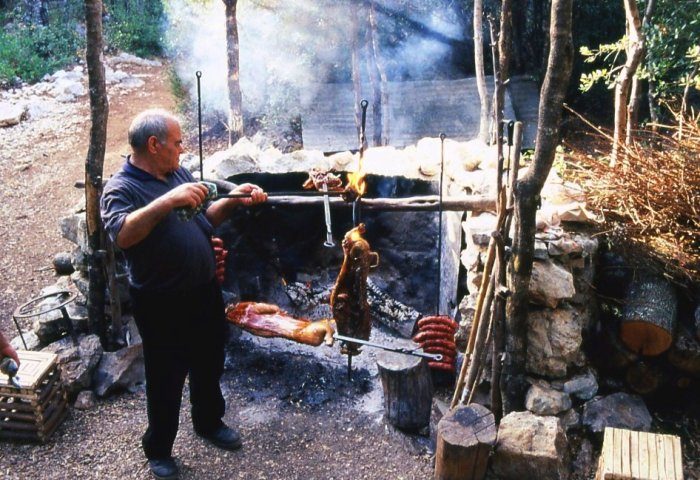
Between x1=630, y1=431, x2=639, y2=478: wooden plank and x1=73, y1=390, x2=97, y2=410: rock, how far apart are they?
4.33 meters

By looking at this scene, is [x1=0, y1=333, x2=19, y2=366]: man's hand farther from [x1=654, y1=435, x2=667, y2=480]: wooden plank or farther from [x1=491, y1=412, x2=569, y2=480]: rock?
[x1=654, y1=435, x2=667, y2=480]: wooden plank

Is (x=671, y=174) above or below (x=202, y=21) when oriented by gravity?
below

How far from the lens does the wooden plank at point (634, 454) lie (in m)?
3.64

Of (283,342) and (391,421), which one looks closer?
(391,421)

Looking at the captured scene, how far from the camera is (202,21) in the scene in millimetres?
16297

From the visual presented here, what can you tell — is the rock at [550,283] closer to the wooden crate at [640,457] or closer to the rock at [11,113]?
the wooden crate at [640,457]

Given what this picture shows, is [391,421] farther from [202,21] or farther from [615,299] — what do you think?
[202,21]

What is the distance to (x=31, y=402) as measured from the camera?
15.3 ft

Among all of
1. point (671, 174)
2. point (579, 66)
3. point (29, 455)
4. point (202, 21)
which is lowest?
point (29, 455)

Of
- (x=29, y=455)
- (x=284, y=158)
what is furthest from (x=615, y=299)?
(x=29, y=455)

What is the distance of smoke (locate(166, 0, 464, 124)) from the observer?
47.8 feet

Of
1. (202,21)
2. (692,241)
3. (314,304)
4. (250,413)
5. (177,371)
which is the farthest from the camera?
(202,21)

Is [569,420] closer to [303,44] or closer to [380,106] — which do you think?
[380,106]

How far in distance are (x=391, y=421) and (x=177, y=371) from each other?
1.84m
